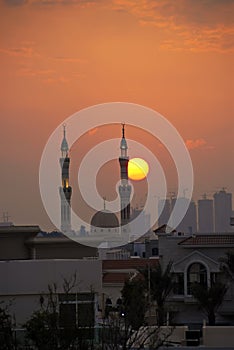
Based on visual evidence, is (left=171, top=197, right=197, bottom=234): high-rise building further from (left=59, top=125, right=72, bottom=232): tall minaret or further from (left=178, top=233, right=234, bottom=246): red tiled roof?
(left=178, top=233, right=234, bottom=246): red tiled roof

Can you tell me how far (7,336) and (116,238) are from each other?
41203 millimetres

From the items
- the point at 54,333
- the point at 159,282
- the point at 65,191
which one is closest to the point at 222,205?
the point at 65,191

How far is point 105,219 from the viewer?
50.3 meters

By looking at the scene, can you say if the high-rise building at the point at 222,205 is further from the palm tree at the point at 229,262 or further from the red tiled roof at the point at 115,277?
the palm tree at the point at 229,262

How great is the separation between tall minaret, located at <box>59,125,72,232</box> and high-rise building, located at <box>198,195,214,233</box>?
12172mm

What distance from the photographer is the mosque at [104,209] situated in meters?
46.3

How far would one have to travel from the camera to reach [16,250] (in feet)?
46.0

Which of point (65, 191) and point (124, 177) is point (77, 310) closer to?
point (65, 191)

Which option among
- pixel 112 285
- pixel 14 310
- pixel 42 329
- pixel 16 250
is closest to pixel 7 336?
pixel 42 329

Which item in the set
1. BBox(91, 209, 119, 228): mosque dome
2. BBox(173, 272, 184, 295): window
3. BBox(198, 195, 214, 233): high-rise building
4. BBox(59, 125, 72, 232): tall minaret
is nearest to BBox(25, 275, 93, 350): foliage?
BBox(173, 272, 184, 295): window

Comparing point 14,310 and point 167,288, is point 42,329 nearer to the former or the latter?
point 14,310

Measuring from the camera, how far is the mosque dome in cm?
4940

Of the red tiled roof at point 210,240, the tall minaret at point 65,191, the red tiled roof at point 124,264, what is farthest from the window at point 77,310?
the tall minaret at point 65,191

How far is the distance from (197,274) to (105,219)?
2572cm
